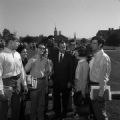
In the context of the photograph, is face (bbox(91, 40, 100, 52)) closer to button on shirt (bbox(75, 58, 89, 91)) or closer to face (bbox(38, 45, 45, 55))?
button on shirt (bbox(75, 58, 89, 91))

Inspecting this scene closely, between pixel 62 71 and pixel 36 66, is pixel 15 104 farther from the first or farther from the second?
pixel 62 71

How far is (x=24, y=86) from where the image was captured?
615cm

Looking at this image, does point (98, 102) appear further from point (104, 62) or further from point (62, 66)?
point (62, 66)

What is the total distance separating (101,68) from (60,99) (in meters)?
2.17

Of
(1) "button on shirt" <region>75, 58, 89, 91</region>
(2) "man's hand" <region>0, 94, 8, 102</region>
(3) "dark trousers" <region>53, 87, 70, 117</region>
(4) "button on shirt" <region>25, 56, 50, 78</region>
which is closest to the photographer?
(2) "man's hand" <region>0, 94, 8, 102</region>

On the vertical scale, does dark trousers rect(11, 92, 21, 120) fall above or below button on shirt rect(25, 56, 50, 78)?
below

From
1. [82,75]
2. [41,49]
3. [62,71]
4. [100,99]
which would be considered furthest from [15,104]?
[100,99]

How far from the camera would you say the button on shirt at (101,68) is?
5.62 m

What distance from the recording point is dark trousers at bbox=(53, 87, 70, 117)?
741cm

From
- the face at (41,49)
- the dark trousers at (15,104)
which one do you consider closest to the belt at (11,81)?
the dark trousers at (15,104)

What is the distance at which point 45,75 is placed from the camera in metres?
7.01

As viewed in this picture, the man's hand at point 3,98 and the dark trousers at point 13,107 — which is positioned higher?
the man's hand at point 3,98

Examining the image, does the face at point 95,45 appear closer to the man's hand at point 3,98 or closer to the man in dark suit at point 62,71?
the man in dark suit at point 62,71

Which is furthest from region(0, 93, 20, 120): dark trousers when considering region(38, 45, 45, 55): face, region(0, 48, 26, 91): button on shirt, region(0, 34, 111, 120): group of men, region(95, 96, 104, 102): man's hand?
region(95, 96, 104, 102): man's hand
